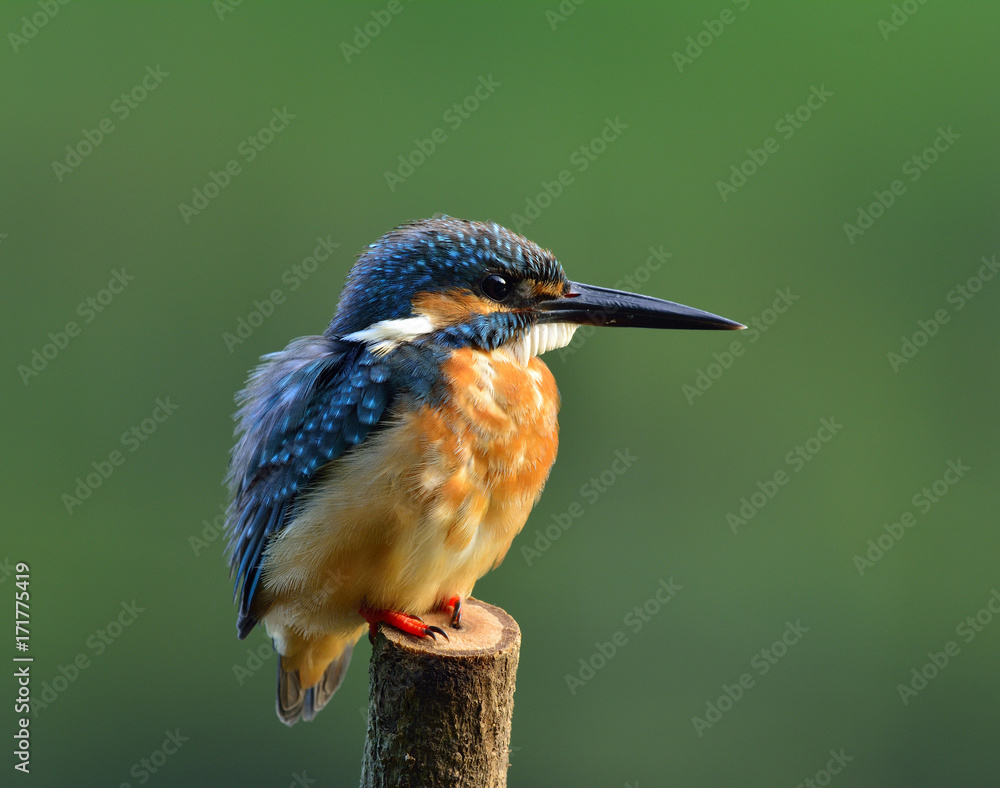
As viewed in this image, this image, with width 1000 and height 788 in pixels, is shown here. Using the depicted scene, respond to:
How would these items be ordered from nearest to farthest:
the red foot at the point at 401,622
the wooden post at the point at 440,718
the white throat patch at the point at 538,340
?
the wooden post at the point at 440,718 < the red foot at the point at 401,622 < the white throat patch at the point at 538,340

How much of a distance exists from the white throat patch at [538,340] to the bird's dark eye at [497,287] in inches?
4.0

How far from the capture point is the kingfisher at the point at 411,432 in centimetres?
171

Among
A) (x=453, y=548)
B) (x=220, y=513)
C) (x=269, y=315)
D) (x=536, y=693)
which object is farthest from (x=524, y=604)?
(x=453, y=548)

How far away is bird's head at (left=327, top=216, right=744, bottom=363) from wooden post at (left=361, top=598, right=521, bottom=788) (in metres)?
0.63

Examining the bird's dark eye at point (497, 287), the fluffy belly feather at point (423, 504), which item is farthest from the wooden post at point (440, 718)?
the bird's dark eye at point (497, 287)

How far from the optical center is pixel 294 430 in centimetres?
185

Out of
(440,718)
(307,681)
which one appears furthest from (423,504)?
(307,681)

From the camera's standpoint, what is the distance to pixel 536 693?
3.73m

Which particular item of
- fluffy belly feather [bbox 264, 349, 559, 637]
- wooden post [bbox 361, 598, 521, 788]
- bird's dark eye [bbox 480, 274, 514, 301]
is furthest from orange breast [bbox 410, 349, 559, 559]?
wooden post [bbox 361, 598, 521, 788]

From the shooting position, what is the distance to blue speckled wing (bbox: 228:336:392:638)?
176 cm

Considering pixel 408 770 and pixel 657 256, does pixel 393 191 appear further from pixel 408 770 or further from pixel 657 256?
pixel 408 770

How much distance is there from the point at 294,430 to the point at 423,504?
357 mm

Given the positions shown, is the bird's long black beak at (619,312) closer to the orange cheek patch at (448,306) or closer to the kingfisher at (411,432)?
the kingfisher at (411,432)
